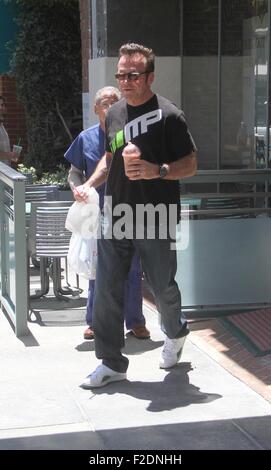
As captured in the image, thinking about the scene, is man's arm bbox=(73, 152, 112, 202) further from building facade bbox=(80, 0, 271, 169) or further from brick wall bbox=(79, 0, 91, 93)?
brick wall bbox=(79, 0, 91, 93)

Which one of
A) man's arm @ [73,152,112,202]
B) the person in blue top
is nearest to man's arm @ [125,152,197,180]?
man's arm @ [73,152,112,202]

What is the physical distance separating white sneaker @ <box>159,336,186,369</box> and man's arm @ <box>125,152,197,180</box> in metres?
1.12

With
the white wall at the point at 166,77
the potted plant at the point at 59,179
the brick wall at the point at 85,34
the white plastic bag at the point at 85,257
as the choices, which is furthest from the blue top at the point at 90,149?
the potted plant at the point at 59,179

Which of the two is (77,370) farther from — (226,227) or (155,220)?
(226,227)

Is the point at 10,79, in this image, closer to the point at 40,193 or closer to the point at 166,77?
the point at 166,77

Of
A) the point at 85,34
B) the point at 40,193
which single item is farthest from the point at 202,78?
the point at 40,193

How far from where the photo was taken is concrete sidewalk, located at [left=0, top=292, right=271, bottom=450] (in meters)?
4.09

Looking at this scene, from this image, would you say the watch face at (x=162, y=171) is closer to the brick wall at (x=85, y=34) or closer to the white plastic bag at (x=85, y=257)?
the white plastic bag at (x=85, y=257)

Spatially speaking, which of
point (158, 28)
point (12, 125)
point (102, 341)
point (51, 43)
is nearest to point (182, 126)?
point (102, 341)

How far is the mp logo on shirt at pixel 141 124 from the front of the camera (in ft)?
15.5

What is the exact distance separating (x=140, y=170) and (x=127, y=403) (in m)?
1.36

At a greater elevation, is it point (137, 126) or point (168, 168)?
point (137, 126)

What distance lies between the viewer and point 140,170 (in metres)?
4.50

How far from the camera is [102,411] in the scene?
4516mm
